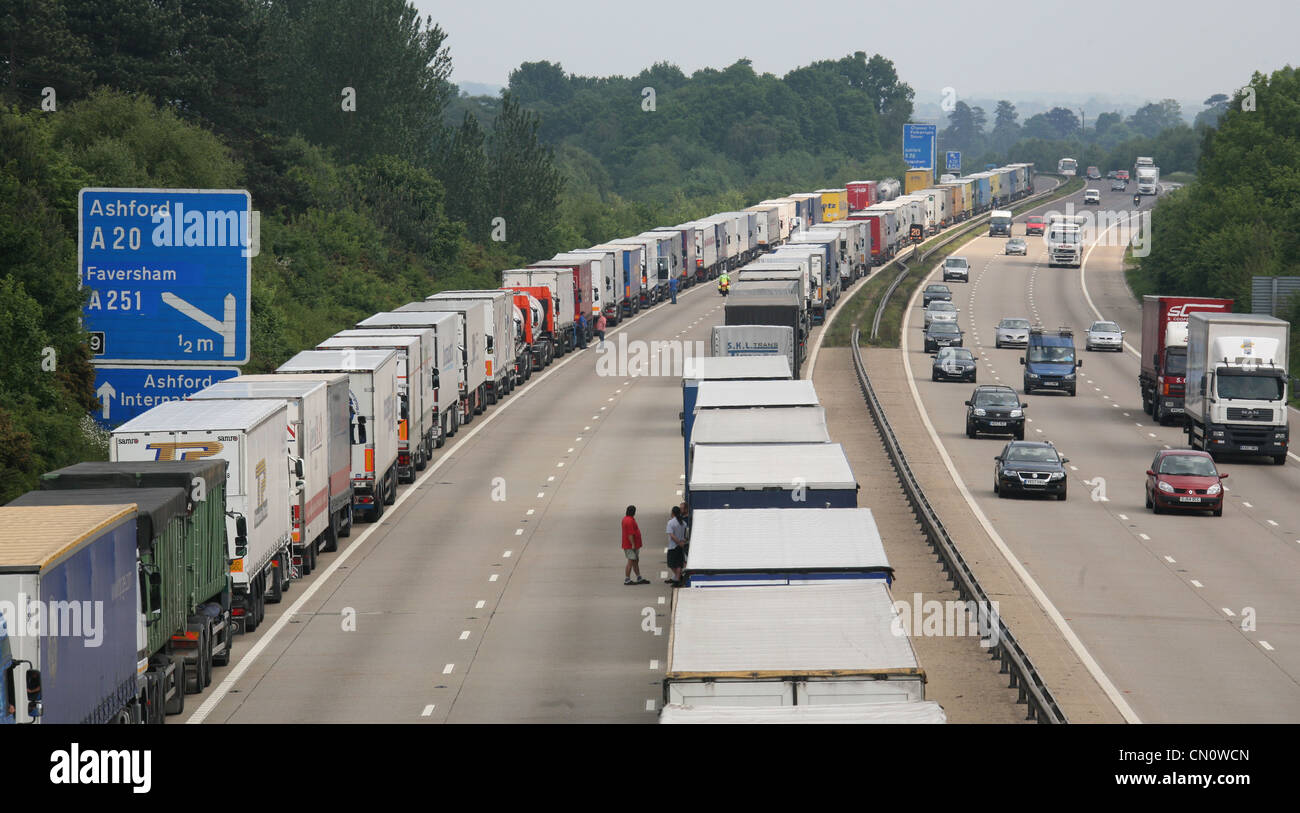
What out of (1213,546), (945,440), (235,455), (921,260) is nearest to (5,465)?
(235,455)

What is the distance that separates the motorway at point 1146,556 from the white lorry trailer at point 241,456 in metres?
12.1

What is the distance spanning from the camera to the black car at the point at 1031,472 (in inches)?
1668

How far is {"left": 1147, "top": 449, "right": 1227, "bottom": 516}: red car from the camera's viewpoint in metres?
40.8

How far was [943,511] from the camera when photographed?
132 ft

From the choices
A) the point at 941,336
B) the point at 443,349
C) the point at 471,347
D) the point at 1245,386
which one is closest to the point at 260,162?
the point at 471,347

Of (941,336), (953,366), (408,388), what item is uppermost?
(408,388)

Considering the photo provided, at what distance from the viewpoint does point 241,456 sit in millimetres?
26094

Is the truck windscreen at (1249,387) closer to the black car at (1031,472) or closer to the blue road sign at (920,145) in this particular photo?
the black car at (1031,472)

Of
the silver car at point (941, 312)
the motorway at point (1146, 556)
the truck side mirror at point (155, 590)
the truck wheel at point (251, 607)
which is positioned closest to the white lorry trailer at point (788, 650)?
the motorway at point (1146, 556)

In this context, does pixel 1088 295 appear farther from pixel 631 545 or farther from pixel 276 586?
pixel 276 586

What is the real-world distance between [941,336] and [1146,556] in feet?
135

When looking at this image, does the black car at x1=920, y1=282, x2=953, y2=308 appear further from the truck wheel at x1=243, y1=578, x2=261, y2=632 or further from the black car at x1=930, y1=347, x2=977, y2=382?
the truck wheel at x1=243, y1=578, x2=261, y2=632

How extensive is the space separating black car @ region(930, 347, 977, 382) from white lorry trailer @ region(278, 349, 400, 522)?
100 feet

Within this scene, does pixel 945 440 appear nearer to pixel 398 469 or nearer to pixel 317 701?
pixel 398 469
